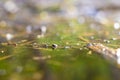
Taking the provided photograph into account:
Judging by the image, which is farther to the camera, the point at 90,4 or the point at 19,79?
the point at 90,4

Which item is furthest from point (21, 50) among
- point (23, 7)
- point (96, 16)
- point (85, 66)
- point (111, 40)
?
point (23, 7)

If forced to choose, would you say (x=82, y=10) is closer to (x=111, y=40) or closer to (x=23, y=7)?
(x=23, y=7)

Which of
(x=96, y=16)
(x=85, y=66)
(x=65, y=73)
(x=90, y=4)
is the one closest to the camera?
(x=65, y=73)

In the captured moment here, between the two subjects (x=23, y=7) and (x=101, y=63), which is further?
(x=23, y=7)

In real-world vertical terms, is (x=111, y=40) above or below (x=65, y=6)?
below

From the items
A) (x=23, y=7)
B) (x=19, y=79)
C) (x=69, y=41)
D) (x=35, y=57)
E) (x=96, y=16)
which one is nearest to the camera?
(x=19, y=79)

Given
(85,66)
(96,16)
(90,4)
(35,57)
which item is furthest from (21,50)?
(90,4)

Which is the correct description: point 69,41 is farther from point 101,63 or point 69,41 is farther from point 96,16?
point 96,16

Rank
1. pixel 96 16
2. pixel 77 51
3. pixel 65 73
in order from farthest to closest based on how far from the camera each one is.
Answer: pixel 96 16 → pixel 77 51 → pixel 65 73

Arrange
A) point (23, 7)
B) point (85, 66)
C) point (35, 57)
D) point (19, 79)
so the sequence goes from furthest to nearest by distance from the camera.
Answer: point (23, 7)
point (35, 57)
point (85, 66)
point (19, 79)

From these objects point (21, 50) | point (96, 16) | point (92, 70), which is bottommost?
point (92, 70)
